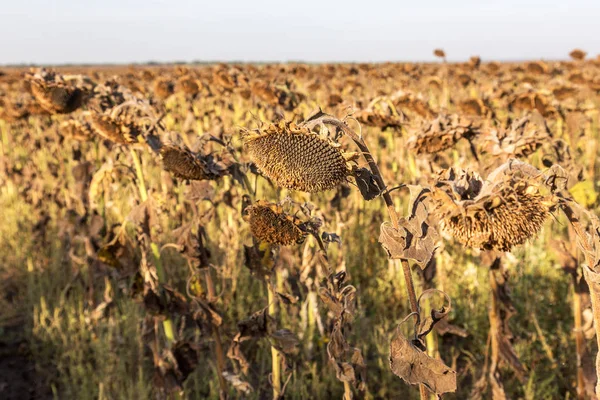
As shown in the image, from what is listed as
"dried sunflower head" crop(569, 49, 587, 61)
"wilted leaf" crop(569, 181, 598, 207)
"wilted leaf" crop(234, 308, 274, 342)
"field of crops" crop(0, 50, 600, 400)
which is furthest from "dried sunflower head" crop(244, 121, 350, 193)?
"dried sunflower head" crop(569, 49, 587, 61)

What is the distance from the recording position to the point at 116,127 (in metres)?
2.31

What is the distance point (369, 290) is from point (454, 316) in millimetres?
620

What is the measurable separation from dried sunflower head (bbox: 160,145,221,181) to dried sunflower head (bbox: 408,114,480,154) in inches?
37.2

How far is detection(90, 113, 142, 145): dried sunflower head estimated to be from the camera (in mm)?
2268

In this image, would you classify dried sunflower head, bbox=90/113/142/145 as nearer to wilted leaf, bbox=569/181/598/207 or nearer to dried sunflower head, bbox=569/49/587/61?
wilted leaf, bbox=569/181/598/207

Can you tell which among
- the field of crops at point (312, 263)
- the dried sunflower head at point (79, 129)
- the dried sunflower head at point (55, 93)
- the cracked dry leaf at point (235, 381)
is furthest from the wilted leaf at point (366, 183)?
the dried sunflower head at point (79, 129)

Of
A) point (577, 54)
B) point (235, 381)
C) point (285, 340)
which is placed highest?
point (577, 54)

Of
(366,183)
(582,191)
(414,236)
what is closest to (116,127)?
(366,183)

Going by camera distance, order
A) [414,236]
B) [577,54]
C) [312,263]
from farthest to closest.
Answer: [577,54] < [312,263] < [414,236]

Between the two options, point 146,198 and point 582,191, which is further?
point 582,191

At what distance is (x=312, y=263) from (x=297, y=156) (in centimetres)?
134

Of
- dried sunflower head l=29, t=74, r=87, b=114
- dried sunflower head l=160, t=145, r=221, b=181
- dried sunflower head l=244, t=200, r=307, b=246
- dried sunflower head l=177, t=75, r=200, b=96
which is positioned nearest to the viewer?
dried sunflower head l=244, t=200, r=307, b=246

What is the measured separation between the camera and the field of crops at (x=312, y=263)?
1425mm

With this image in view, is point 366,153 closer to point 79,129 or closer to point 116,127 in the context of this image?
point 116,127
